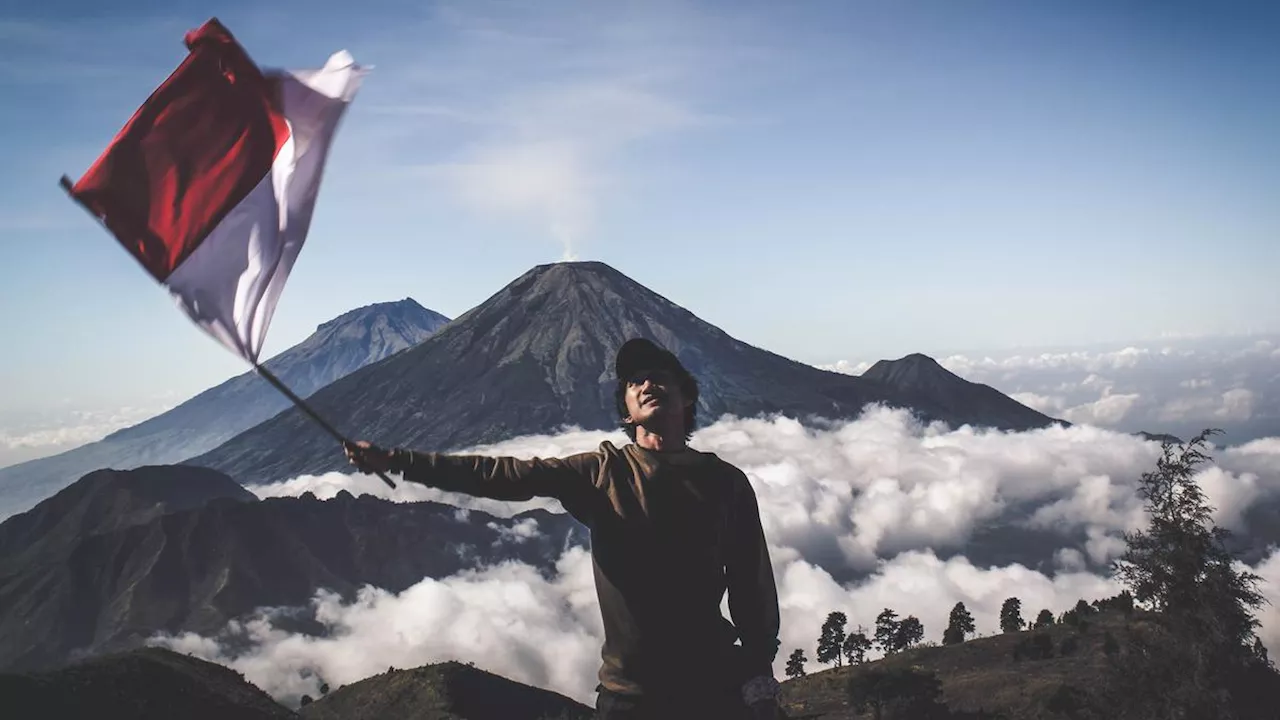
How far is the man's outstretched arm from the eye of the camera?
4074mm

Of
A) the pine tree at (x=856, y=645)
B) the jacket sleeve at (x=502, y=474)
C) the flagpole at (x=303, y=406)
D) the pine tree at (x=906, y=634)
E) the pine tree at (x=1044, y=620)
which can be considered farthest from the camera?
the pine tree at (x=906, y=634)

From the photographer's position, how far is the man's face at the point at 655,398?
453 centimetres

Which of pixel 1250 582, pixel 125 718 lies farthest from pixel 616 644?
pixel 125 718

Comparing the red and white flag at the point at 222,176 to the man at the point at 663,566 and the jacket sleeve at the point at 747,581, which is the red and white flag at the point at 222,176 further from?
the jacket sleeve at the point at 747,581

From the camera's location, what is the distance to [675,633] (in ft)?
14.0

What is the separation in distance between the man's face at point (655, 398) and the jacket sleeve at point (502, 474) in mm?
334

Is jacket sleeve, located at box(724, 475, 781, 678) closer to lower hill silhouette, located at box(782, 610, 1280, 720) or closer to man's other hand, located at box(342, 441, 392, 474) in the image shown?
man's other hand, located at box(342, 441, 392, 474)

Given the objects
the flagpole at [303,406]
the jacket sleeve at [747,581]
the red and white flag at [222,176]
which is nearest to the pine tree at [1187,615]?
the jacket sleeve at [747,581]

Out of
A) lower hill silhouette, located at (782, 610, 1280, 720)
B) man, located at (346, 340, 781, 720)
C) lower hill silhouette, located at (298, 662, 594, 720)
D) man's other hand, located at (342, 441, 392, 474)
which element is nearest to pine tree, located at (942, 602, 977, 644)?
lower hill silhouette, located at (782, 610, 1280, 720)

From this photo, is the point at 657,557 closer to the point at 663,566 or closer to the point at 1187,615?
the point at 663,566

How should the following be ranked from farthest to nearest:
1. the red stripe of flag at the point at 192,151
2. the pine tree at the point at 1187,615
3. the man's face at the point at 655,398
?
the pine tree at the point at 1187,615 < the red stripe of flag at the point at 192,151 < the man's face at the point at 655,398

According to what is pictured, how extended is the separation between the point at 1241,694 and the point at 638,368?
2601 cm

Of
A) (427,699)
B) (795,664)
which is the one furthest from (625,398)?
(795,664)

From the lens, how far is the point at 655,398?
14.9 feet
